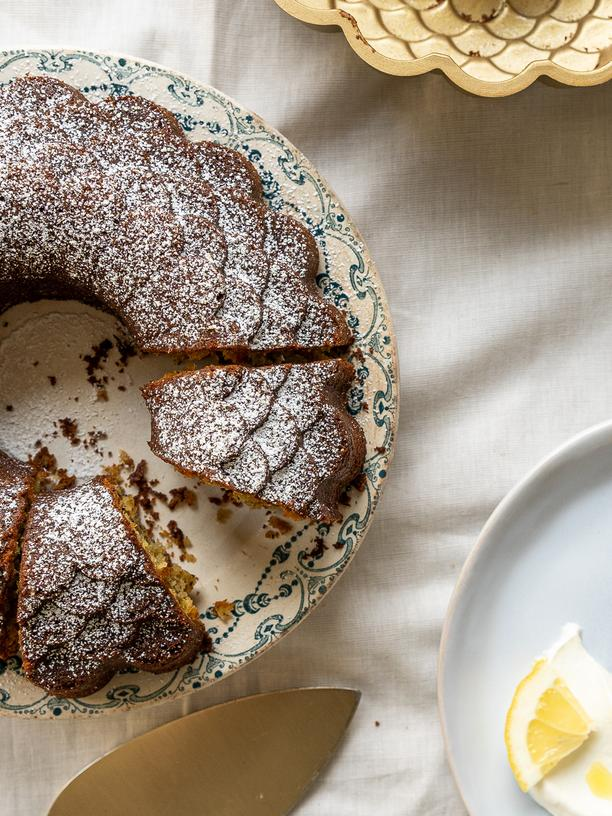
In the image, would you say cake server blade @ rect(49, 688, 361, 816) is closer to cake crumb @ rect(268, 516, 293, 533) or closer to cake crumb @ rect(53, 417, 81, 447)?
cake crumb @ rect(268, 516, 293, 533)

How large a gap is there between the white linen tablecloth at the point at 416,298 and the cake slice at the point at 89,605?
349 mm

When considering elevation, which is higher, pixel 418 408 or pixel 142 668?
pixel 418 408

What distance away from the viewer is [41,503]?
220 cm

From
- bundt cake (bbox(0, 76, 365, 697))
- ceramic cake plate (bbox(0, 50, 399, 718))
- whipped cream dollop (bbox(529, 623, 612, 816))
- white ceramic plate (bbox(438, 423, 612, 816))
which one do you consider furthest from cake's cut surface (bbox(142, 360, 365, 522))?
whipped cream dollop (bbox(529, 623, 612, 816))

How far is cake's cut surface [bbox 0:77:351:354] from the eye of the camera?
2.11 metres

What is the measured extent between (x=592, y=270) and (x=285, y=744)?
1604mm

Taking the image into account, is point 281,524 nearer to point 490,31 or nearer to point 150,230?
point 150,230

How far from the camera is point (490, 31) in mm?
2252

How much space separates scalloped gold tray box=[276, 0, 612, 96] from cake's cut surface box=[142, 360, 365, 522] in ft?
2.98

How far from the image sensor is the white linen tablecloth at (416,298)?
2383mm

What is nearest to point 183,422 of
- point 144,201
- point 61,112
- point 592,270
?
point 144,201

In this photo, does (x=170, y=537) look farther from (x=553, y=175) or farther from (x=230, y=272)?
(x=553, y=175)

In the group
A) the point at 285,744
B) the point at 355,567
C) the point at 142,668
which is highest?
the point at 355,567

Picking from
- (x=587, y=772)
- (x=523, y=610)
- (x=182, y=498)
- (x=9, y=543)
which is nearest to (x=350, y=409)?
(x=182, y=498)
